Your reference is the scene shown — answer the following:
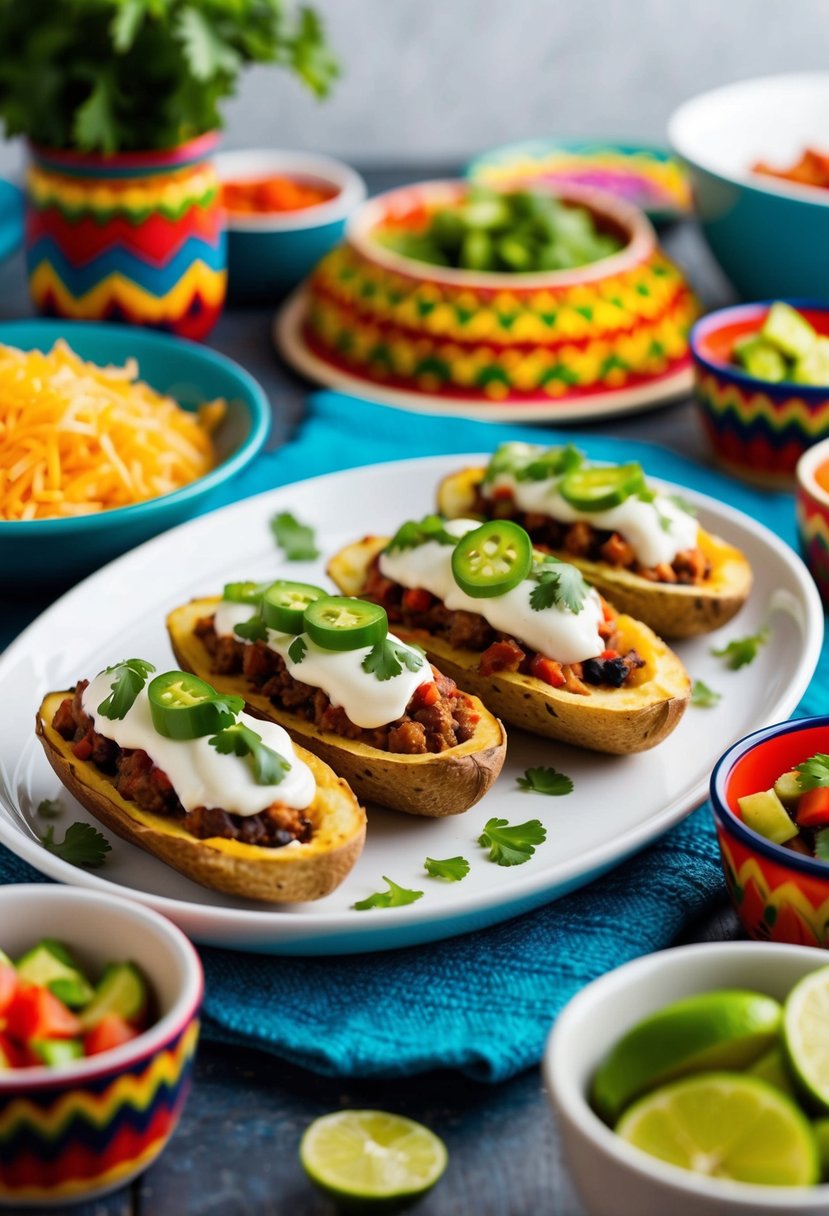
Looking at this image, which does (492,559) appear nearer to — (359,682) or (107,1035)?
(359,682)

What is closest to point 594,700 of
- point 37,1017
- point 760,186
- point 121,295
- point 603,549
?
point 603,549

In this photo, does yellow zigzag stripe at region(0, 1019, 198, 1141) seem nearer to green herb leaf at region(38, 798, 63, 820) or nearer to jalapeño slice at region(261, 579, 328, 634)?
green herb leaf at region(38, 798, 63, 820)

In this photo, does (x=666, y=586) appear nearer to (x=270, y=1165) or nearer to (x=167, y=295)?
(x=270, y=1165)

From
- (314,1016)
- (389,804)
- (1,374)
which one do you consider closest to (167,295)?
(1,374)

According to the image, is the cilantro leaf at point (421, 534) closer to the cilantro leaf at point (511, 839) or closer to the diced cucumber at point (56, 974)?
the cilantro leaf at point (511, 839)

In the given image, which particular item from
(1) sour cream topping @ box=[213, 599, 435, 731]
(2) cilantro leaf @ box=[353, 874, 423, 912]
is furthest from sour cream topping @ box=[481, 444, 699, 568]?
(2) cilantro leaf @ box=[353, 874, 423, 912]

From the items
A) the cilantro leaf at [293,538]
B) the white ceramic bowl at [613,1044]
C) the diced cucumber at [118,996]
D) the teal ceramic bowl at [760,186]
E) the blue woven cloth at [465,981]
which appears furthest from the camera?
the teal ceramic bowl at [760,186]

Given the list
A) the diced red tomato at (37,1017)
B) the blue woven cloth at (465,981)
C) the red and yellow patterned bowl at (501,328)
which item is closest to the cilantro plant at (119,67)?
the red and yellow patterned bowl at (501,328)
